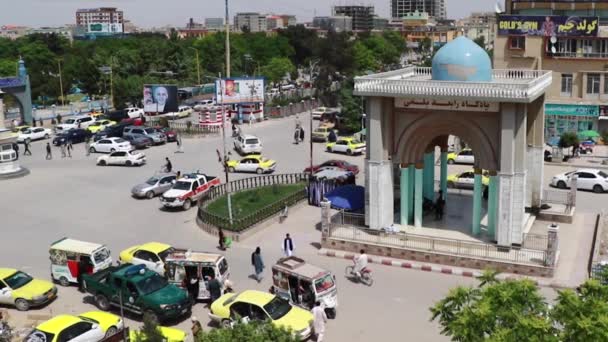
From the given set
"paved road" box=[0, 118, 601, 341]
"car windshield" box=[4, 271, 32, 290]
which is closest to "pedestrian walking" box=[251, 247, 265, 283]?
"paved road" box=[0, 118, 601, 341]

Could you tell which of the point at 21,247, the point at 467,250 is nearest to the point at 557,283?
the point at 467,250

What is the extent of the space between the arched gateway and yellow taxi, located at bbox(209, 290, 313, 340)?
7613mm

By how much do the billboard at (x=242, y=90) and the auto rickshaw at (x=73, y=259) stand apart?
32.3m

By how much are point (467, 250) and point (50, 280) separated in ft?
45.6

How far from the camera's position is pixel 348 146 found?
42812 millimetres

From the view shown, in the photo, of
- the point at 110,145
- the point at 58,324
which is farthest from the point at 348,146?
the point at 58,324

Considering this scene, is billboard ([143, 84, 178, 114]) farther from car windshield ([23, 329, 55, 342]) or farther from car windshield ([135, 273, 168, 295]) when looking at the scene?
car windshield ([23, 329, 55, 342])

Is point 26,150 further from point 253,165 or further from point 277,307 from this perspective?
point 277,307

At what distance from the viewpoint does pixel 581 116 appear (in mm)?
46906

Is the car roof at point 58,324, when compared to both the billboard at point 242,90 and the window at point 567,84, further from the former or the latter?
the window at point 567,84

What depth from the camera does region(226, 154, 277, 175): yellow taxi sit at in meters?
38.2

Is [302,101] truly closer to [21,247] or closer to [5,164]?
[5,164]

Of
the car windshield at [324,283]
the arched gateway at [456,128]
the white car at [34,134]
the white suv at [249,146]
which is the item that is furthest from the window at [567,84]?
the white car at [34,134]

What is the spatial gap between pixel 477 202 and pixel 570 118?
2771 cm
